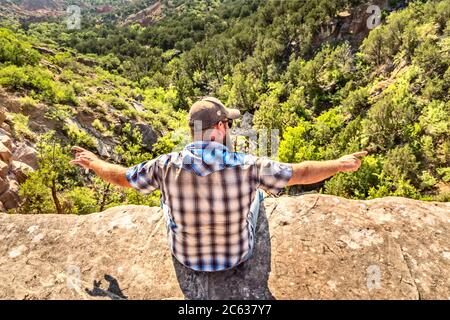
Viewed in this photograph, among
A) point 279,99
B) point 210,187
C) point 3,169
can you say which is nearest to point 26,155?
point 3,169

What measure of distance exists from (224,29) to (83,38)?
169 feet

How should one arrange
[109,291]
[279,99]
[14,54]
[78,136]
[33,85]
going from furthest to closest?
[279,99], [14,54], [33,85], [78,136], [109,291]

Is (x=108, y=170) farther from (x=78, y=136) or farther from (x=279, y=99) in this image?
(x=279, y=99)

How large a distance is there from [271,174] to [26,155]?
1362cm

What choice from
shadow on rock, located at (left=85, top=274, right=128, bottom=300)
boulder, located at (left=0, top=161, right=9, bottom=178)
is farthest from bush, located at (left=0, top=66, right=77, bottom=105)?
shadow on rock, located at (left=85, top=274, right=128, bottom=300)

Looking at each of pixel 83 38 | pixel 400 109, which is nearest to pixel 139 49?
pixel 83 38

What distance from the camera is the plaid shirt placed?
3047mm

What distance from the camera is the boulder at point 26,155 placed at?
13.2 m

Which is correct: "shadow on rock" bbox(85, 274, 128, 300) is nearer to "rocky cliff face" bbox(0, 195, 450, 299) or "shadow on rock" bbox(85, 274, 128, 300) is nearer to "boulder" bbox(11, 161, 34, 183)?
"rocky cliff face" bbox(0, 195, 450, 299)

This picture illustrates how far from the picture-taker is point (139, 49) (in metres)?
104

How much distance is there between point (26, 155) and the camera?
1348 centimetres

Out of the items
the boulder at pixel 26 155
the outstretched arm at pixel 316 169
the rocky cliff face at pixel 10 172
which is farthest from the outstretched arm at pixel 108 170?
the boulder at pixel 26 155

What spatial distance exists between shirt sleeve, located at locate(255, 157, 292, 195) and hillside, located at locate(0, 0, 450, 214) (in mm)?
9076

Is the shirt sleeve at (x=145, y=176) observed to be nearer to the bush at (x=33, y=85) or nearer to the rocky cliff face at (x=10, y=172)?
the rocky cliff face at (x=10, y=172)
